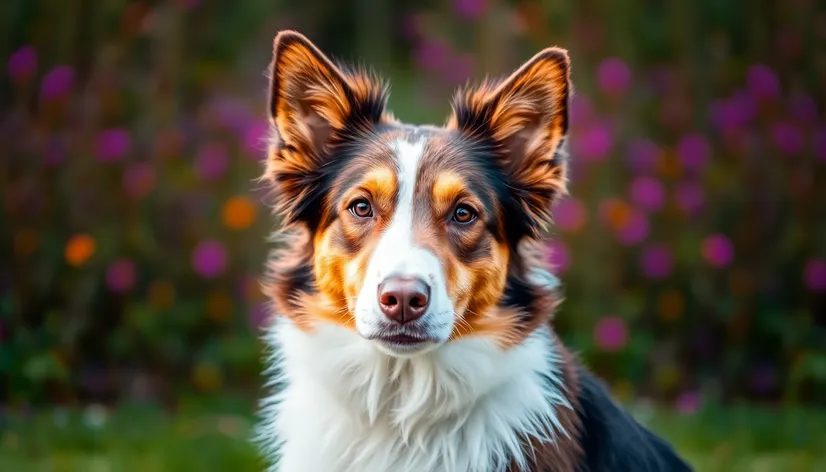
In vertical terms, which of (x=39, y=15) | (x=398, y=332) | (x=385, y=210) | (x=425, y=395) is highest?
(x=39, y=15)

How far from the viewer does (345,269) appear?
11.3 ft

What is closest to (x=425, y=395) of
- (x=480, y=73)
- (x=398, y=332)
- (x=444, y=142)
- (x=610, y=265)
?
(x=398, y=332)

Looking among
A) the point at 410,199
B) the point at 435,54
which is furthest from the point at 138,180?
the point at 410,199

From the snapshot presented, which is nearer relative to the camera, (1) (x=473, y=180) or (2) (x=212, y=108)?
(1) (x=473, y=180)

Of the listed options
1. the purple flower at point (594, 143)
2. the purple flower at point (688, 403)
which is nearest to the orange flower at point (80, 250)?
the purple flower at point (594, 143)

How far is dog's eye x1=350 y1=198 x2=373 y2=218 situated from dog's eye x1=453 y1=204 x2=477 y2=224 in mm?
317

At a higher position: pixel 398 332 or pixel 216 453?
pixel 398 332

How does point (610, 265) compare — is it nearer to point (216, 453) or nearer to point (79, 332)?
point (216, 453)

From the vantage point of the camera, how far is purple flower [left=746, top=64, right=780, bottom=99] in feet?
23.1

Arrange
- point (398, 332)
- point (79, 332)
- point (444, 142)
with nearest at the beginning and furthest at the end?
point (398, 332)
point (444, 142)
point (79, 332)

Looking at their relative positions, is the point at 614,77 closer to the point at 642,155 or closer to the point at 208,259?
the point at 642,155

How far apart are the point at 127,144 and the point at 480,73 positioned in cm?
281

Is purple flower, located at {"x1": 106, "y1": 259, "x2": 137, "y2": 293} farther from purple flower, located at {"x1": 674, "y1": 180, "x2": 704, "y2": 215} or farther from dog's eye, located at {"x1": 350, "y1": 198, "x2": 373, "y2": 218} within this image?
purple flower, located at {"x1": 674, "y1": 180, "x2": 704, "y2": 215}

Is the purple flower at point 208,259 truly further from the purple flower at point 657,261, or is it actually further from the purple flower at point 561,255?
the purple flower at point 657,261
